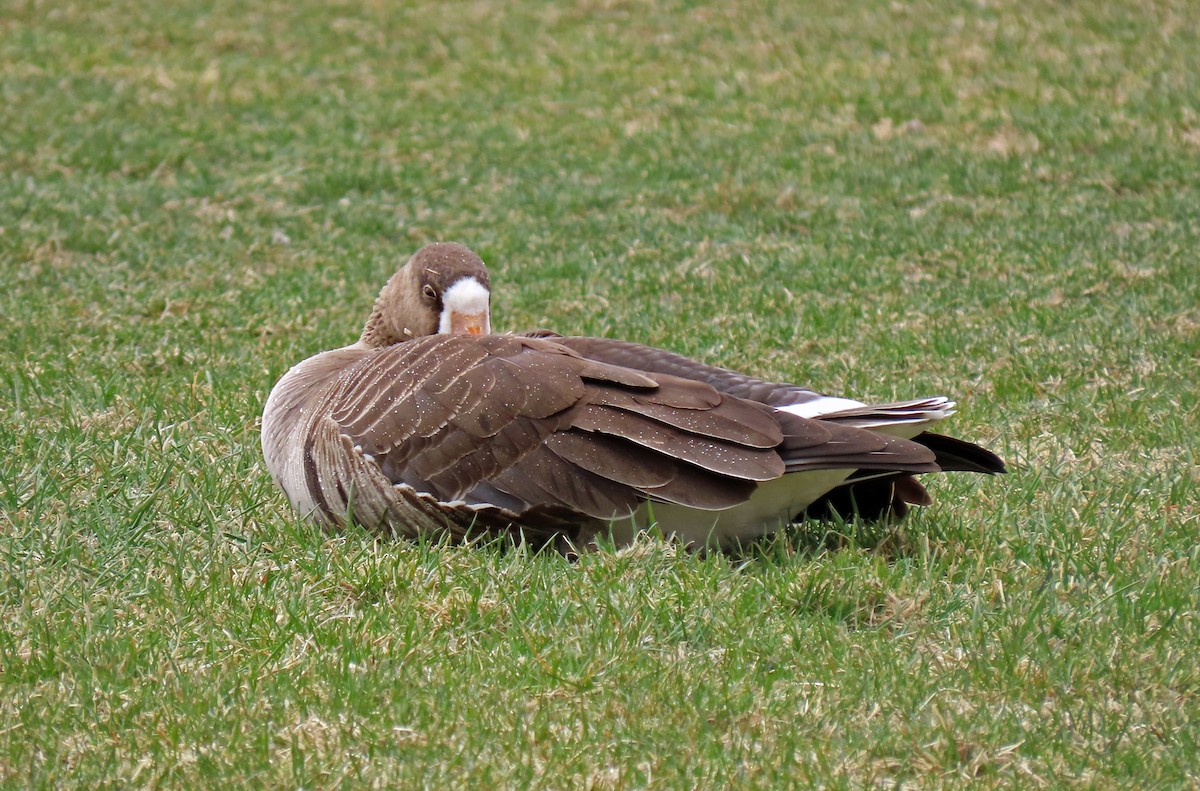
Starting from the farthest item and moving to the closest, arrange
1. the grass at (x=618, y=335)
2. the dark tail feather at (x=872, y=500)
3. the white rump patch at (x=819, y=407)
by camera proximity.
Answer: the dark tail feather at (x=872, y=500) → the white rump patch at (x=819, y=407) → the grass at (x=618, y=335)

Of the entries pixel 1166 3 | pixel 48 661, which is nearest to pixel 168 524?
pixel 48 661

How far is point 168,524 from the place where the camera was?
15.3ft

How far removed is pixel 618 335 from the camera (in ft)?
23.9

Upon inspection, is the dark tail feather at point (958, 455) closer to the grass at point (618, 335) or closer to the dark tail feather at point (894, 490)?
the dark tail feather at point (894, 490)

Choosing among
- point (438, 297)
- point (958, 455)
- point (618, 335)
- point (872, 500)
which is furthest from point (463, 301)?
point (618, 335)

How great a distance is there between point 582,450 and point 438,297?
127 cm

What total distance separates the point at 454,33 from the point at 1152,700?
12.1 m

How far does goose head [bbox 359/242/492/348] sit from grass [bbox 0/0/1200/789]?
2.58 feet

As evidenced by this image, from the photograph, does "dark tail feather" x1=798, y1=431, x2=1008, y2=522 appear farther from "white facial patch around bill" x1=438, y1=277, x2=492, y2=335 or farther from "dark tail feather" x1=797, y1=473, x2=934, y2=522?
"white facial patch around bill" x1=438, y1=277, x2=492, y2=335

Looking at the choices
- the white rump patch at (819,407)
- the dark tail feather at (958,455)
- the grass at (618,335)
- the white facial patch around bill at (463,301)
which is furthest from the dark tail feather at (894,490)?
the white facial patch around bill at (463,301)

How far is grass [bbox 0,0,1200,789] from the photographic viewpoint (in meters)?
3.32

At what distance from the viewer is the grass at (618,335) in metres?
3.32

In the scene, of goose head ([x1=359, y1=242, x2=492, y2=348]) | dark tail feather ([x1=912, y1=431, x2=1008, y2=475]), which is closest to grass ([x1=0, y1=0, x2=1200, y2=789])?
dark tail feather ([x1=912, y1=431, x2=1008, y2=475])

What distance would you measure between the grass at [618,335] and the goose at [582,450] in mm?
136
